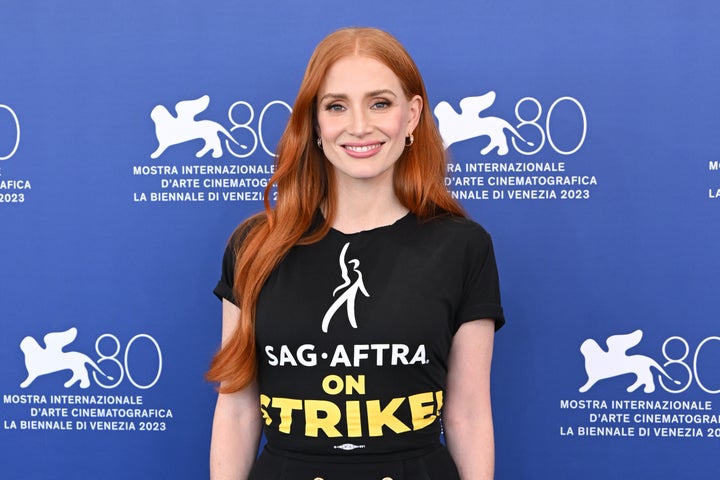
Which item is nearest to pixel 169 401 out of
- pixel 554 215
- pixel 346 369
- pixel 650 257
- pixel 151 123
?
pixel 151 123

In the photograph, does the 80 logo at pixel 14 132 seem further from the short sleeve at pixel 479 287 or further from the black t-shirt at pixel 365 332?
the short sleeve at pixel 479 287

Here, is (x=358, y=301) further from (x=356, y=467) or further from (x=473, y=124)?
(x=473, y=124)

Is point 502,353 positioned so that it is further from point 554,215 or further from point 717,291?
point 717,291

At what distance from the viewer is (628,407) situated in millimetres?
2049

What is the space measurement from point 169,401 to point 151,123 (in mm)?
747

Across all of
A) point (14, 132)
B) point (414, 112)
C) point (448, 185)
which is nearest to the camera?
point (414, 112)

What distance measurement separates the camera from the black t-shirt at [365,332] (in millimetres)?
1425

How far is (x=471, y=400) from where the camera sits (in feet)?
5.08

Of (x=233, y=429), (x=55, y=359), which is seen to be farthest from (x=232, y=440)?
(x=55, y=359)

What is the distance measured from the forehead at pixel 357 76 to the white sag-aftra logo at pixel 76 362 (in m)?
1.03

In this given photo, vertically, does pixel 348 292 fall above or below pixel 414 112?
below

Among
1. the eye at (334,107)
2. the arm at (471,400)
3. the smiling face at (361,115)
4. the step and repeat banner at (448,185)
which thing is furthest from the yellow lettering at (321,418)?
the step and repeat banner at (448,185)

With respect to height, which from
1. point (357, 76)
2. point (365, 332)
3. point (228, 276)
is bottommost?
Answer: point (365, 332)

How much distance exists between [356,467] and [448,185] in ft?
2.73
